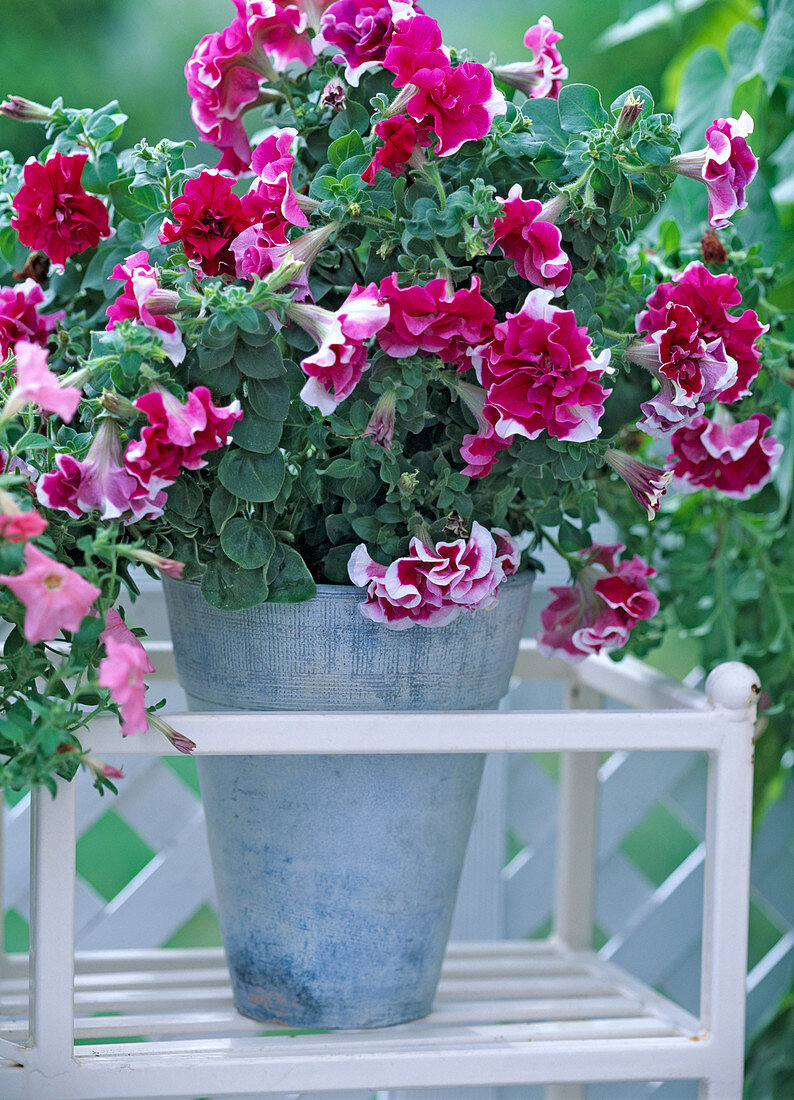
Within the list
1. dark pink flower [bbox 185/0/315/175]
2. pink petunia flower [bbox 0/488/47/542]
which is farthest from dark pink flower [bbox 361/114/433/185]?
pink petunia flower [bbox 0/488/47/542]

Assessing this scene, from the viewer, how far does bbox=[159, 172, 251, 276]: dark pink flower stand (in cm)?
45

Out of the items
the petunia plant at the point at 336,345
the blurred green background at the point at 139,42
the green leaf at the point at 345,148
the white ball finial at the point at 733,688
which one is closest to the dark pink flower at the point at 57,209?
the petunia plant at the point at 336,345

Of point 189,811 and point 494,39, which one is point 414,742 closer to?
point 189,811

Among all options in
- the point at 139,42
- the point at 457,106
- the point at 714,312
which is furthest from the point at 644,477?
the point at 139,42

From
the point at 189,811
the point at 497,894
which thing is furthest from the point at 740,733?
the point at 189,811

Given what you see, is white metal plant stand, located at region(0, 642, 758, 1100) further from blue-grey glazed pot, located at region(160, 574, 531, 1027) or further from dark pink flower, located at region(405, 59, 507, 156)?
dark pink flower, located at region(405, 59, 507, 156)

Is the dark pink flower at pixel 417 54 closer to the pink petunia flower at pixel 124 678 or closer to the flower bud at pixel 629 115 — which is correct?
the flower bud at pixel 629 115

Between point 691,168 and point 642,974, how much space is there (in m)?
0.82

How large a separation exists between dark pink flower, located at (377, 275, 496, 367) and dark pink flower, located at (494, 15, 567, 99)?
177mm

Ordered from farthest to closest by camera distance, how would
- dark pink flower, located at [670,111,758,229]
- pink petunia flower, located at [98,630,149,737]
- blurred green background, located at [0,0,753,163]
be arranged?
blurred green background, located at [0,0,753,163], dark pink flower, located at [670,111,758,229], pink petunia flower, located at [98,630,149,737]

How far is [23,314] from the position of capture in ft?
1.73

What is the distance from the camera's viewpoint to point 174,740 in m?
0.44

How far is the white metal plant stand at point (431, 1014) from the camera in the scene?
446 millimetres

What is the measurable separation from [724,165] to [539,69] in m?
0.13
